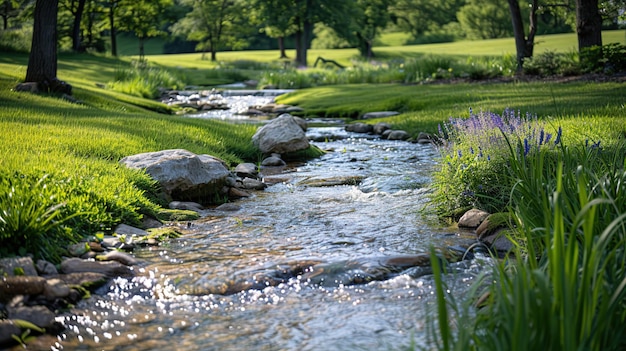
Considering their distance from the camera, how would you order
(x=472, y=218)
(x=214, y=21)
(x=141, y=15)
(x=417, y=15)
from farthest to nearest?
(x=417, y=15), (x=214, y=21), (x=141, y=15), (x=472, y=218)

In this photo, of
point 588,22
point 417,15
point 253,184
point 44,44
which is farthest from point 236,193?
point 417,15

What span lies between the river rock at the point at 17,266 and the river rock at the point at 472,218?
340cm

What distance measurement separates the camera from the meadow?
2504 millimetres

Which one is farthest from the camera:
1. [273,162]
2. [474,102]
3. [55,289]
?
[474,102]

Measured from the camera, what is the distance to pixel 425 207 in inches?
234

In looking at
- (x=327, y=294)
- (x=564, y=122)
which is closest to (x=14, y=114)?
(x=327, y=294)

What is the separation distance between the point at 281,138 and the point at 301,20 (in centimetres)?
3189

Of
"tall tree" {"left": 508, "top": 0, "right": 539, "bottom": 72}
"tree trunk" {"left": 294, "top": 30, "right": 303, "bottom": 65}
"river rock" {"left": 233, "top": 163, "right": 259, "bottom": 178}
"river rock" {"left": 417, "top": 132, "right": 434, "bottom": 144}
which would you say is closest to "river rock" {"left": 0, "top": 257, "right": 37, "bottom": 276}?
"river rock" {"left": 233, "top": 163, "right": 259, "bottom": 178}

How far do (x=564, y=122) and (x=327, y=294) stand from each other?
5.47 meters

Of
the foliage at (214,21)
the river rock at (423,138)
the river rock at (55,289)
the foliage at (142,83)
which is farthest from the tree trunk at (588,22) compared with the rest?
the foliage at (214,21)

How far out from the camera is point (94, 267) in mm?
4375

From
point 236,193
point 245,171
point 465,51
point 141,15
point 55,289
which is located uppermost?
point 141,15

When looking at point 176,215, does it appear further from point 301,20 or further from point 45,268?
point 301,20

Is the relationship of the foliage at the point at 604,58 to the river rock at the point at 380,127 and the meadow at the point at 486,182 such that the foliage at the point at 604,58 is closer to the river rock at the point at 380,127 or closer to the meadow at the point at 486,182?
the meadow at the point at 486,182
